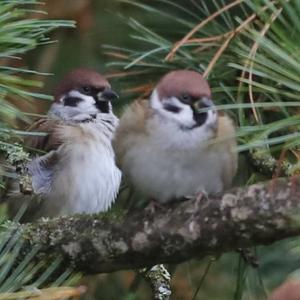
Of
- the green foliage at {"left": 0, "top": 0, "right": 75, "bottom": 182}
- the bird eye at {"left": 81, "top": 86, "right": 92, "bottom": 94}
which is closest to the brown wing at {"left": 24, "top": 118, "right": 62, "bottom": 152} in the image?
the bird eye at {"left": 81, "top": 86, "right": 92, "bottom": 94}

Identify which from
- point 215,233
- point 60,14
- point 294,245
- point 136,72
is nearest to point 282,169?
point 215,233

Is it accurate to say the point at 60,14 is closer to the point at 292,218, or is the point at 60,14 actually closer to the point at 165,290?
the point at 165,290

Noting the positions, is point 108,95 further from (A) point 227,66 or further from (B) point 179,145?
(B) point 179,145

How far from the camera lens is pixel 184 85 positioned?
2188 millimetres

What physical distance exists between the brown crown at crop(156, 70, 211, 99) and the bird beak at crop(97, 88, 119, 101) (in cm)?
45

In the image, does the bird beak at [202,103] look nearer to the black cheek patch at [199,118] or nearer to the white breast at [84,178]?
the black cheek patch at [199,118]

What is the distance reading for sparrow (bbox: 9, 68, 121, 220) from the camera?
267 cm

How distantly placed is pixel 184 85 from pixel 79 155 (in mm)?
621

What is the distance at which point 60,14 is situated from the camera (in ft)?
9.71

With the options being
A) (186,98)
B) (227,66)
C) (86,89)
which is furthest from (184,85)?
(86,89)

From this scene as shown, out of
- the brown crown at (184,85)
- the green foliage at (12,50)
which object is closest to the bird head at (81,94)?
the brown crown at (184,85)

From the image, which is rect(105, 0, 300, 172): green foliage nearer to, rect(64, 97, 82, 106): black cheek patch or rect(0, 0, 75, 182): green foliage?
rect(64, 97, 82, 106): black cheek patch

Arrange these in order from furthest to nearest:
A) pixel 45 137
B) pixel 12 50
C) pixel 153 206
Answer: pixel 45 137, pixel 153 206, pixel 12 50

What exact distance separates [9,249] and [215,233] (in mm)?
342
